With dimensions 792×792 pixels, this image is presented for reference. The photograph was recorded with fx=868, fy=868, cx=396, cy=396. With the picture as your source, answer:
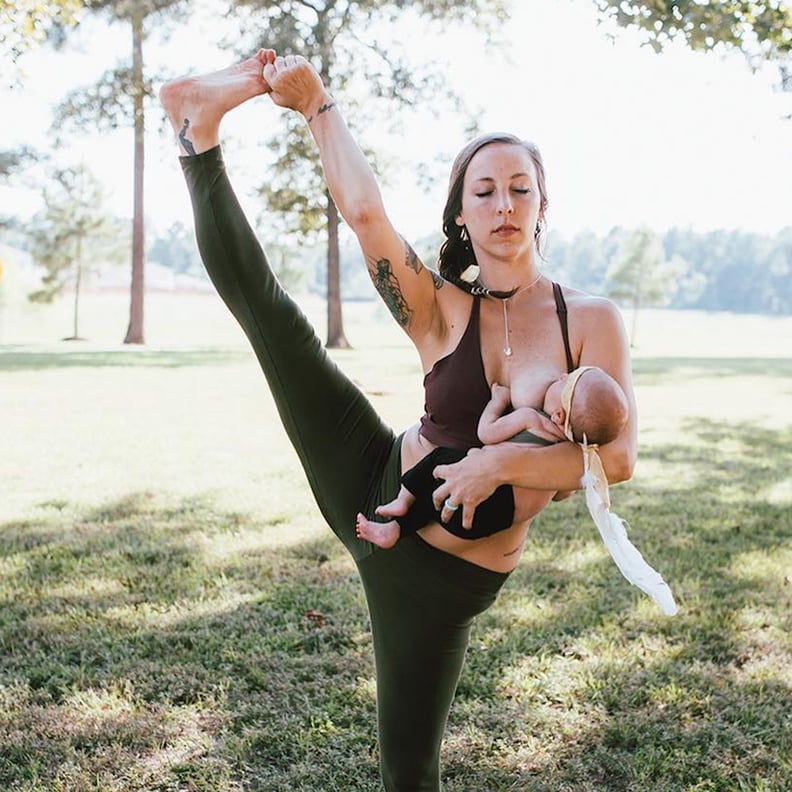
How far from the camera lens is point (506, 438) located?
208 centimetres

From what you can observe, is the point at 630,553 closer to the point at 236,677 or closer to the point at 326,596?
the point at 236,677

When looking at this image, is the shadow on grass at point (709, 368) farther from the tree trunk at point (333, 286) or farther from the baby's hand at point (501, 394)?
the baby's hand at point (501, 394)

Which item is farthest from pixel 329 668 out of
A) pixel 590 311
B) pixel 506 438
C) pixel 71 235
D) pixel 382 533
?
pixel 71 235

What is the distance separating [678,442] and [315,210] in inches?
704

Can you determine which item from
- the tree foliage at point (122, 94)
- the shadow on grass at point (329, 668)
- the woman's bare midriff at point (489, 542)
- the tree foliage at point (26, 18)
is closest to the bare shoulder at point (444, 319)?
the woman's bare midriff at point (489, 542)

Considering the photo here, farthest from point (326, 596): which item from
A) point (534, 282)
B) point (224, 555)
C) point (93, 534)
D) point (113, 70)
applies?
point (113, 70)

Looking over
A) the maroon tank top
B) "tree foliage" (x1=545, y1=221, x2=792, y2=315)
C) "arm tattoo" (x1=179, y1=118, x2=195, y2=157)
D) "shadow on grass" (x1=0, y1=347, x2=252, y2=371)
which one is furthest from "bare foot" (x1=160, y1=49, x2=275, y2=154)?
"tree foliage" (x1=545, y1=221, x2=792, y2=315)

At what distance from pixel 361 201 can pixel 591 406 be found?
→ 76cm

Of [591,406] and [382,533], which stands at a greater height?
[591,406]

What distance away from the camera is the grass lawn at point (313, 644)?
121 inches

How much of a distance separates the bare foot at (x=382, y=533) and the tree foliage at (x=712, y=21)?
13.2 feet

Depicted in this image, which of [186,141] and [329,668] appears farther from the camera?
[329,668]

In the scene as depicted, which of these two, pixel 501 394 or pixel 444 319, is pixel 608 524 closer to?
pixel 501 394

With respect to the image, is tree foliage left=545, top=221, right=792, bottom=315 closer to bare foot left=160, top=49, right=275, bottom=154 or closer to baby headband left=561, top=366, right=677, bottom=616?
bare foot left=160, top=49, right=275, bottom=154
